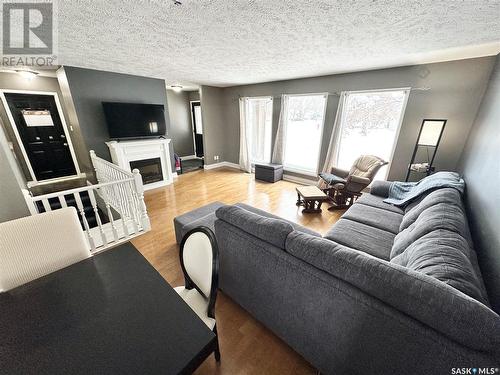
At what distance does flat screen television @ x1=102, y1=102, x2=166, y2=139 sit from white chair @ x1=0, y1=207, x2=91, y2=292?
3182 millimetres

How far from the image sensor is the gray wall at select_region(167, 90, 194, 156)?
20.5 feet

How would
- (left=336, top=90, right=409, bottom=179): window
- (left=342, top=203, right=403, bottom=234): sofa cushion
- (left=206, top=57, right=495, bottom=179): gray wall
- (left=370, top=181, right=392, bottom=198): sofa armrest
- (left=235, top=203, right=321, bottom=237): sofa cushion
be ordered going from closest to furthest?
1. (left=235, top=203, right=321, bottom=237): sofa cushion
2. (left=342, top=203, right=403, bottom=234): sofa cushion
3. (left=206, top=57, right=495, bottom=179): gray wall
4. (left=370, top=181, right=392, bottom=198): sofa armrest
5. (left=336, top=90, right=409, bottom=179): window

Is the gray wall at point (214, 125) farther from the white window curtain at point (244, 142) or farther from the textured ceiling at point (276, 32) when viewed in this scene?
the textured ceiling at point (276, 32)

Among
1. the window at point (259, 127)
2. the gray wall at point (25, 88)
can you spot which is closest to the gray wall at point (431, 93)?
the window at point (259, 127)

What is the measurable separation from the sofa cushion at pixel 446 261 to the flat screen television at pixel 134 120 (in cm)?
472

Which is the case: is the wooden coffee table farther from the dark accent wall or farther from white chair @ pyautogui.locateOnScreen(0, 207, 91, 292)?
the dark accent wall

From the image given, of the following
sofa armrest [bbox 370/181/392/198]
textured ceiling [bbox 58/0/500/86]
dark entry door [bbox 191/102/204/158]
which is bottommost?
sofa armrest [bbox 370/181/392/198]

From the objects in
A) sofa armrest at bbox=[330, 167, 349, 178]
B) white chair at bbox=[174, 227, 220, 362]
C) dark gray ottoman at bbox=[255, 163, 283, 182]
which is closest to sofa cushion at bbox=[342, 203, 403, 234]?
sofa armrest at bbox=[330, 167, 349, 178]

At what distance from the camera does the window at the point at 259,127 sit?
200 inches

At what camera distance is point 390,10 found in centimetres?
151

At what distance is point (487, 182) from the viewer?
67.0 inches

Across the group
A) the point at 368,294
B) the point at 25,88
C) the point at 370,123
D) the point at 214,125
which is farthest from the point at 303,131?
the point at 25,88

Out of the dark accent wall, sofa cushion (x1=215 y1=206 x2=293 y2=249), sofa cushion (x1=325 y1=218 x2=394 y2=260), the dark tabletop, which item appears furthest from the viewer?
sofa cushion (x1=325 y1=218 x2=394 y2=260)

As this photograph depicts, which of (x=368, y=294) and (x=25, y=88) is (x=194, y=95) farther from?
(x=368, y=294)
